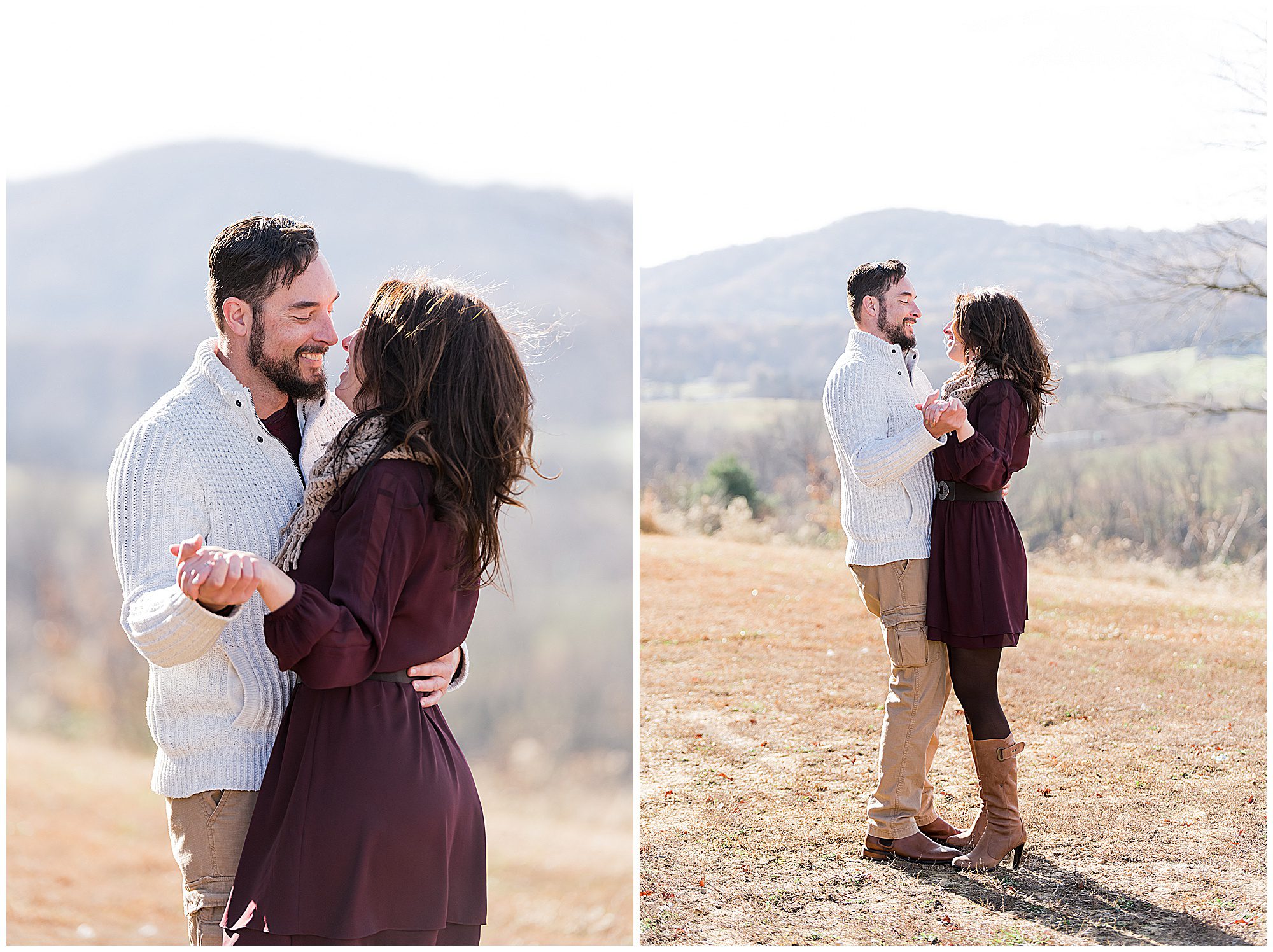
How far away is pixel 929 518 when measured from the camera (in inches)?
138

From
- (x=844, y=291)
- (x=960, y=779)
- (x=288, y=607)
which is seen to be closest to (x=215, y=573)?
(x=288, y=607)

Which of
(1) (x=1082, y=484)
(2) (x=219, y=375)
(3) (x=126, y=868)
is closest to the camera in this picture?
(2) (x=219, y=375)

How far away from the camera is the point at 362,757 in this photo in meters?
1.80

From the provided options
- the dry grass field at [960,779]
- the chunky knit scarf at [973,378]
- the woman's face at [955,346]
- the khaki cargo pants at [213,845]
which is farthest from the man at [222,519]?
the woman's face at [955,346]

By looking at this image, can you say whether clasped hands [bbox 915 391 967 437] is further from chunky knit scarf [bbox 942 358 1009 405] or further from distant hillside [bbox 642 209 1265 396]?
distant hillside [bbox 642 209 1265 396]

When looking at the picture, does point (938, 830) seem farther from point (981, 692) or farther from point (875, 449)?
point (875, 449)

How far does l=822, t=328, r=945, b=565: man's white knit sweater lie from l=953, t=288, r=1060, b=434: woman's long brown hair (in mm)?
253

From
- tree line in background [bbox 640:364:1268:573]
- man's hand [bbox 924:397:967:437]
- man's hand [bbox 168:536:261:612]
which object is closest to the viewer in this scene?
man's hand [bbox 168:536:261:612]

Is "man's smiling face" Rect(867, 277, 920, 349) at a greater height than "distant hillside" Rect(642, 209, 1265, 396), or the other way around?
"distant hillside" Rect(642, 209, 1265, 396)

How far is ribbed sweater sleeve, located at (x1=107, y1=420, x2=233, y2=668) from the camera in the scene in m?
1.70

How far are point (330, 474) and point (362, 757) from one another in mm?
475

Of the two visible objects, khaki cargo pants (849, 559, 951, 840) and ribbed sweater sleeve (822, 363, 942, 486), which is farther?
khaki cargo pants (849, 559, 951, 840)

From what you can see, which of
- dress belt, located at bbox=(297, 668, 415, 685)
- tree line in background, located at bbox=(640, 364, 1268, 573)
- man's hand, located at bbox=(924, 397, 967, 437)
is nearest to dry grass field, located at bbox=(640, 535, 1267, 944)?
man's hand, located at bbox=(924, 397, 967, 437)

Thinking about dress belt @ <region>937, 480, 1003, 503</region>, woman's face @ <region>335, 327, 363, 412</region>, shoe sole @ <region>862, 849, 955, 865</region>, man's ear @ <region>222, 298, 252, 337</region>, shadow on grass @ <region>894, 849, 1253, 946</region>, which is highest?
man's ear @ <region>222, 298, 252, 337</region>
